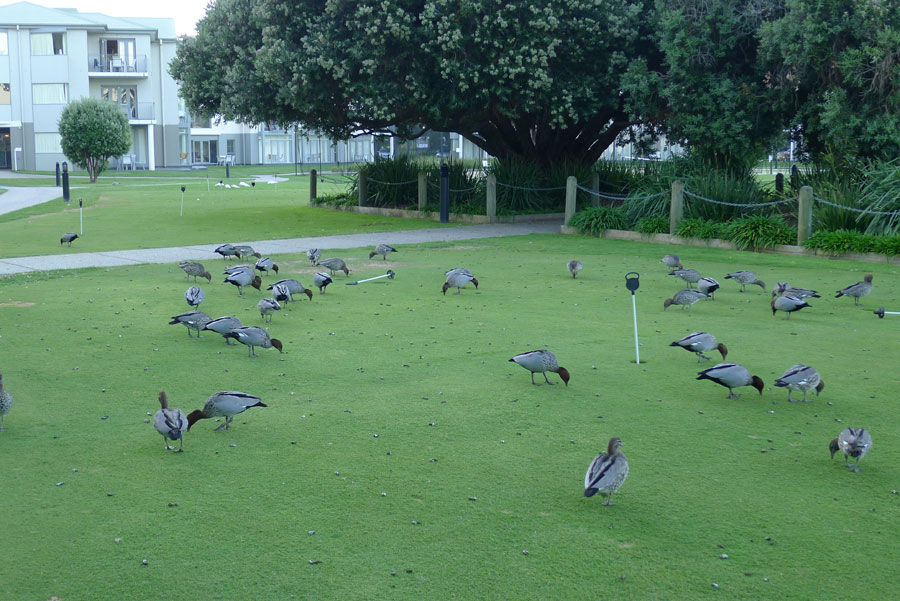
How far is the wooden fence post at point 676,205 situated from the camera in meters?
19.8

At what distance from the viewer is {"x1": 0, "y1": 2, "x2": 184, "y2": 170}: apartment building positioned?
5944 centimetres

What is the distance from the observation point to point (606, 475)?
17.3ft

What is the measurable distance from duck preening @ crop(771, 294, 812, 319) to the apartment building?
55604 millimetres

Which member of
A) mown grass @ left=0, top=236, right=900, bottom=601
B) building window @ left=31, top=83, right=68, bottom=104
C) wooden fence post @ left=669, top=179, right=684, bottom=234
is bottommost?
mown grass @ left=0, top=236, right=900, bottom=601

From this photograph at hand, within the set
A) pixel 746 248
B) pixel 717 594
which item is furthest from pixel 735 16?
pixel 717 594

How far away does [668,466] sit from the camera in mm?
6152

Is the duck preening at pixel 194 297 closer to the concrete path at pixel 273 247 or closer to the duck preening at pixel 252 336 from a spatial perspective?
the duck preening at pixel 252 336

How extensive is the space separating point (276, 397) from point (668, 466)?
11.2 feet

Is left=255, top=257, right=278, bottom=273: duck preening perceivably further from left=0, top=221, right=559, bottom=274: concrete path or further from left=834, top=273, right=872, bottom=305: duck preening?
left=834, top=273, right=872, bottom=305: duck preening

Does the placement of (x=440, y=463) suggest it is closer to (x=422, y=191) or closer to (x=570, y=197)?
(x=570, y=197)

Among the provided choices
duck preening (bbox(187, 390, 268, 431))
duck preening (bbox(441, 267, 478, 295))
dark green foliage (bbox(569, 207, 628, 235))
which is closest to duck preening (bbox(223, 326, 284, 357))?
duck preening (bbox(187, 390, 268, 431))

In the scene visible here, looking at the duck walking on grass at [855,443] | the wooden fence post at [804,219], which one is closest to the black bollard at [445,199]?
the wooden fence post at [804,219]

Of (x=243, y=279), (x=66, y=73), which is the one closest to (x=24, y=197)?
(x=243, y=279)

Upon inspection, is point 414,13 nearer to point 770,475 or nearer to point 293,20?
point 293,20
